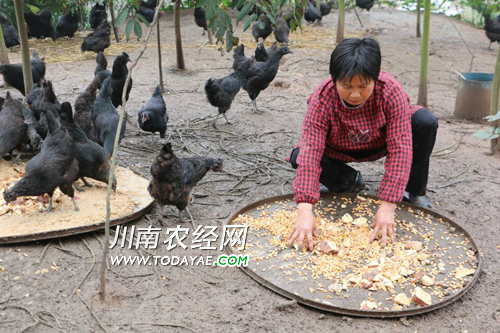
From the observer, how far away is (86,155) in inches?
165

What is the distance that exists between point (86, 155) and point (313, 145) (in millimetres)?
1934

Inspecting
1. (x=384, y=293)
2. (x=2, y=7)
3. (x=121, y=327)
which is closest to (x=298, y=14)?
(x=384, y=293)

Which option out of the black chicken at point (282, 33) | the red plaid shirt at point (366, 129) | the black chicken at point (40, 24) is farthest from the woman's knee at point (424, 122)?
the black chicken at point (40, 24)

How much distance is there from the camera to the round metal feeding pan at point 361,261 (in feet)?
9.65

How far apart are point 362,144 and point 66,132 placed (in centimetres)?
232

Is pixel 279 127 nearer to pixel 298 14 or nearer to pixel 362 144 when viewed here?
pixel 298 14

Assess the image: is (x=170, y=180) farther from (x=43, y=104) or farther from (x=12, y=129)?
(x=12, y=129)

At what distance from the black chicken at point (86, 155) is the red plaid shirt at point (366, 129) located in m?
1.70

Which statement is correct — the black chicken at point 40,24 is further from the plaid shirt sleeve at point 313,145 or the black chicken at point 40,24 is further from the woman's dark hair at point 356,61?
the woman's dark hair at point 356,61

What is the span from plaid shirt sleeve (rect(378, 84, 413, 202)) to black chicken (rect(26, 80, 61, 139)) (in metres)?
2.60

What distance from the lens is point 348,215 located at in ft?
12.5

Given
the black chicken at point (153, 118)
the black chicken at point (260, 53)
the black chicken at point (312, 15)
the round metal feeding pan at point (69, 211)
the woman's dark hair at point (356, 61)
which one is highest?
the black chicken at point (312, 15)

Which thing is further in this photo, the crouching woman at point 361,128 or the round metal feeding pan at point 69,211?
the round metal feeding pan at point 69,211

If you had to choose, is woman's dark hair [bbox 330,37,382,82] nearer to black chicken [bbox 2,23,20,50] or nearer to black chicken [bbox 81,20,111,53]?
black chicken [bbox 81,20,111,53]
